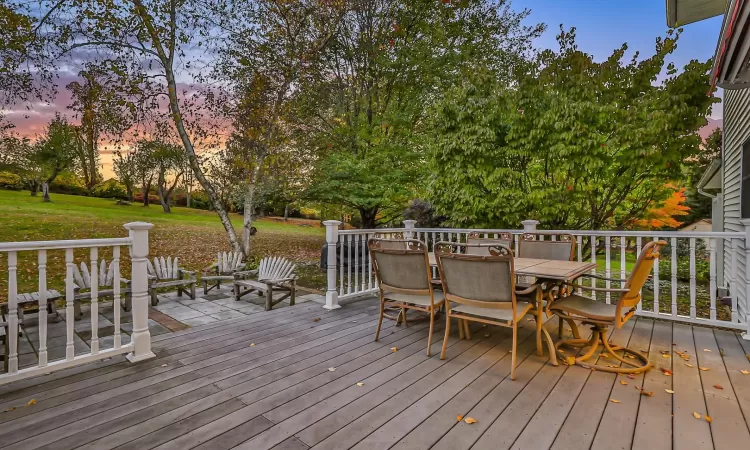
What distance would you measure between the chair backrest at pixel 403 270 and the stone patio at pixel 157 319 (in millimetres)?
1987

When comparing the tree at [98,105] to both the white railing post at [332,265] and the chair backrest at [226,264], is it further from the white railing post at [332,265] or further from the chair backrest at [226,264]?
the white railing post at [332,265]

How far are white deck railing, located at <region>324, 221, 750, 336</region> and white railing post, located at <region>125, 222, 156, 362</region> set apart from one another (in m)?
2.03

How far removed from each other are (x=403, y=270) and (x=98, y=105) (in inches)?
322

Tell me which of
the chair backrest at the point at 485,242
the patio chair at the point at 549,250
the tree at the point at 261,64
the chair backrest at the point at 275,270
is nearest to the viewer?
the patio chair at the point at 549,250

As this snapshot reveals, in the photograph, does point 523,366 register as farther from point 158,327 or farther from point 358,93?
point 358,93

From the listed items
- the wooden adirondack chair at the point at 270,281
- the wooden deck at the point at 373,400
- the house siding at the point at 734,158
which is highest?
the house siding at the point at 734,158

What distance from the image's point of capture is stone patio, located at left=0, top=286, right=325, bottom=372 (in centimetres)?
339

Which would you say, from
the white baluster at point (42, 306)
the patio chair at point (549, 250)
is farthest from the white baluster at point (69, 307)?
the patio chair at point (549, 250)

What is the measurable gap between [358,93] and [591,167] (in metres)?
6.86

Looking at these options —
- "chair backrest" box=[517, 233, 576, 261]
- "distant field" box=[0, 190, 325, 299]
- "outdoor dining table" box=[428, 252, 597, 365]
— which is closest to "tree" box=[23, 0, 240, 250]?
"distant field" box=[0, 190, 325, 299]

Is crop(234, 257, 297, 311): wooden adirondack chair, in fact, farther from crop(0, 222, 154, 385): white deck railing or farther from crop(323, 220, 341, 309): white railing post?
crop(0, 222, 154, 385): white deck railing

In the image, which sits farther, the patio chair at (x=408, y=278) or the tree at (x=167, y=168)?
the tree at (x=167, y=168)

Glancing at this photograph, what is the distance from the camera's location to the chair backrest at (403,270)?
123 inches

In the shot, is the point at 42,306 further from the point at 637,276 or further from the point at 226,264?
the point at 637,276
